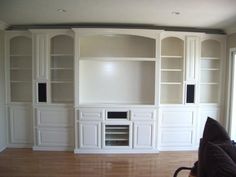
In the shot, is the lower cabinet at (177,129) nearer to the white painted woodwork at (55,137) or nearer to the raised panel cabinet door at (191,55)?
the raised panel cabinet door at (191,55)

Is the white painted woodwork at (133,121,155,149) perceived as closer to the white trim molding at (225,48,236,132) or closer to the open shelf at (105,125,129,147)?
the open shelf at (105,125,129,147)

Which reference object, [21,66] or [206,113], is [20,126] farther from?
[206,113]

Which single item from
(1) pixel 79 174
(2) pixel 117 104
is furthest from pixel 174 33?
(1) pixel 79 174

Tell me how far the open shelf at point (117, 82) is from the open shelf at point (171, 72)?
258 millimetres

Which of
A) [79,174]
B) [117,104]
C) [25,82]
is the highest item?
[25,82]

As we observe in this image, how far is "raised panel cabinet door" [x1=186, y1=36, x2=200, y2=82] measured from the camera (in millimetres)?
4652

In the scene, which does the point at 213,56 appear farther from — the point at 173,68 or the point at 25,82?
the point at 25,82

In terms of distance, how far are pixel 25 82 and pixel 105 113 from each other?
179cm

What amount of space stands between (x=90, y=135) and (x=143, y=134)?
1.03 meters

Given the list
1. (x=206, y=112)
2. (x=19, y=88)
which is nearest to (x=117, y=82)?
(x=206, y=112)

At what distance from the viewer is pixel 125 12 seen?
3635mm

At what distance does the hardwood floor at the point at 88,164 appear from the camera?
3680mm

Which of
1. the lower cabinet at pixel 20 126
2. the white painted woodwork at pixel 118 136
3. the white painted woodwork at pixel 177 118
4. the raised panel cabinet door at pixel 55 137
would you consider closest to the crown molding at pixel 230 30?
the white painted woodwork at pixel 177 118

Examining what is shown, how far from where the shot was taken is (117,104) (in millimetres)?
4562
